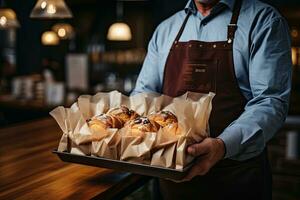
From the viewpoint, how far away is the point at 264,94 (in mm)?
1429

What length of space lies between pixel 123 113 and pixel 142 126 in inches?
6.9

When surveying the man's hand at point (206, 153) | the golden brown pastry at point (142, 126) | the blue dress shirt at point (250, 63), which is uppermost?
the blue dress shirt at point (250, 63)

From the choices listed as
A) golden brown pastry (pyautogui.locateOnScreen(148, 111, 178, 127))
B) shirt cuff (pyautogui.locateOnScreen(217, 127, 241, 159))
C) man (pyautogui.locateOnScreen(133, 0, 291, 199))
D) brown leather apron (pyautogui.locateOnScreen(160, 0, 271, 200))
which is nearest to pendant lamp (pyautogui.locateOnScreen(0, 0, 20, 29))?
man (pyautogui.locateOnScreen(133, 0, 291, 199))

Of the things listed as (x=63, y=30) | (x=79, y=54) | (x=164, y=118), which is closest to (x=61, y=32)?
(x=63, y=30)

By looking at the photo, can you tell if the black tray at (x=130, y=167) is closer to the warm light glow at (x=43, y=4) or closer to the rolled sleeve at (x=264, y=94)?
the rolled sleeve at (x=264, y=94)

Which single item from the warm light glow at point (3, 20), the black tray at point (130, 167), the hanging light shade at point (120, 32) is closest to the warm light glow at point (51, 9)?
the warm light glow at point (3, 20)

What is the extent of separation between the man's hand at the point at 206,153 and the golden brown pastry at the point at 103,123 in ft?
1.02

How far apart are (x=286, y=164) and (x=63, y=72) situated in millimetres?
5738

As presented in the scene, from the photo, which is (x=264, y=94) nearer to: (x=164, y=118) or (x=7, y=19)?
(x=164, y=118)

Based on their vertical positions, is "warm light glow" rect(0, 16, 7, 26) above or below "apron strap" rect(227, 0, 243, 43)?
above

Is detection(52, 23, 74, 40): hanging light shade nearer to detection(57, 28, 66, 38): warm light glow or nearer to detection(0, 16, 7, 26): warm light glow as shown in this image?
detection(57, 28, 66, 38): warm light glow

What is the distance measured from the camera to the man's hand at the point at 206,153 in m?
1.21

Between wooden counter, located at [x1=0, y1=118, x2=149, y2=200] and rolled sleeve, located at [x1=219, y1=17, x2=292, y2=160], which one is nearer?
rolled sleeve, located at [x1=219, y1=17, x2=292, y2=160]

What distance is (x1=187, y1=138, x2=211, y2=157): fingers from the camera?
3.94 feet
